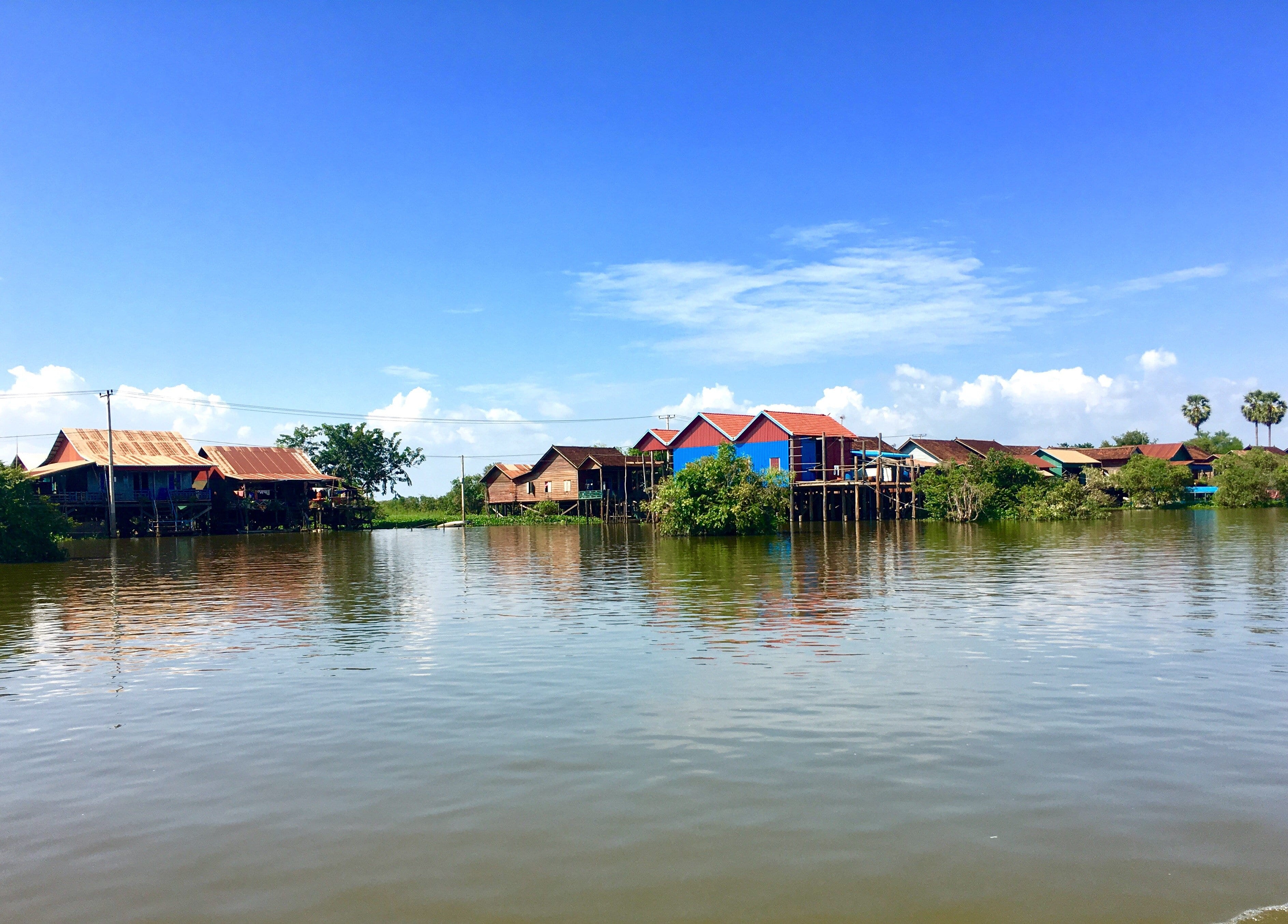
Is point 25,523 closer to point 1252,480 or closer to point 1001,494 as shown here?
point 1001,494

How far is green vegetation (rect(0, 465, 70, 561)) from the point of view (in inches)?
1277

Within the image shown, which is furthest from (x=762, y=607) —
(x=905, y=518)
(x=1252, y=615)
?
(x=905, y=518)

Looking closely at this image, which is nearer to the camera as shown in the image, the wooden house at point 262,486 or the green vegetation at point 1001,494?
the green vegetation at point 1001,494

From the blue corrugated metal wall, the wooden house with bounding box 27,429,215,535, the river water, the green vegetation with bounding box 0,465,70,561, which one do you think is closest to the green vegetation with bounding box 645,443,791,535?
the blue corrugated metal wall

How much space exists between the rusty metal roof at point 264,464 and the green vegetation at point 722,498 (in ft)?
95.3

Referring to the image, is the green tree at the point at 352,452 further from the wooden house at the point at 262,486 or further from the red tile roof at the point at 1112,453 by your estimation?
the red tile roof at the point at 1112,453

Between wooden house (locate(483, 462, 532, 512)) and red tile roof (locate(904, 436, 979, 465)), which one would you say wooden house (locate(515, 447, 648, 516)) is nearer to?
wooden house (locate(483, 462, 532, 512))

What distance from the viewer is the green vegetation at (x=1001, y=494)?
194ft

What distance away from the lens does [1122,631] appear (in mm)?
15195

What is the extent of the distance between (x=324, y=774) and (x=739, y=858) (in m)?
4.09

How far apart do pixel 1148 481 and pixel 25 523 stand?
7457cm

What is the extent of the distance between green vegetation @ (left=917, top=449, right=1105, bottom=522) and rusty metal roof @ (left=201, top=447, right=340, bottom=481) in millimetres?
40066

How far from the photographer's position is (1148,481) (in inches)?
2980

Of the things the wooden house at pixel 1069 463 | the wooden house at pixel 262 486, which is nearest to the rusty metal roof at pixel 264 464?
the wooden house at pixel 262 486
